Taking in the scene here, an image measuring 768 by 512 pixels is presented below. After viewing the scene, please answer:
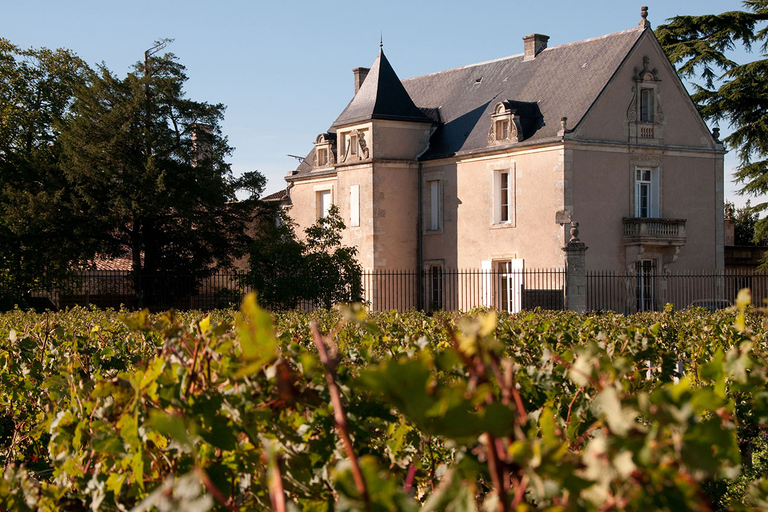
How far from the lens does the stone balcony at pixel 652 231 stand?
1080 inches

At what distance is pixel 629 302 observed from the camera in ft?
88.7

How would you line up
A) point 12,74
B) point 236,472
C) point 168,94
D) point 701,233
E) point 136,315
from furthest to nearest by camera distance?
point 12,74
point 168,94
point 701,233
point 136,315
point 236,472

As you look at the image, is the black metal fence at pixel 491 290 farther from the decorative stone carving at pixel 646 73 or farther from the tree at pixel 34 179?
the decorative stone carving at pixel 646 73

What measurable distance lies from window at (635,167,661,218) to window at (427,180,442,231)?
669 cm

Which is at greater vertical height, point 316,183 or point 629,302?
point 316,183

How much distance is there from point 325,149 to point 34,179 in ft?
34.8

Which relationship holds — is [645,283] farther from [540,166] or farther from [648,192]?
[540,166]

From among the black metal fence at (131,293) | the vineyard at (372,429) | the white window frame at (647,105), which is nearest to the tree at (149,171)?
the black metal fence at (131,293)

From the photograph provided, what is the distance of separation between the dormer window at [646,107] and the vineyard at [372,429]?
25.6 metres

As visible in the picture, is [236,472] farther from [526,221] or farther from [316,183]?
[316,183]

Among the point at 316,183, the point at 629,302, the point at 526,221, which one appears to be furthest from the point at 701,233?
the point at 316,183

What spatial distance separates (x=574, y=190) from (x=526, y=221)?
1798 mm

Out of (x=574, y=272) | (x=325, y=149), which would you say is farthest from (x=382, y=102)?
(x=574, y=272)

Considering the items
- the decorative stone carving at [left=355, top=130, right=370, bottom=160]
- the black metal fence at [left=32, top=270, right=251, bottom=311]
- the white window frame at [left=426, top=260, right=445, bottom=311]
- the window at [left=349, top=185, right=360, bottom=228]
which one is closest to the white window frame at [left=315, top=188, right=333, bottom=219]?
the window at [left=349, top=185, right=360, bottom=228]
